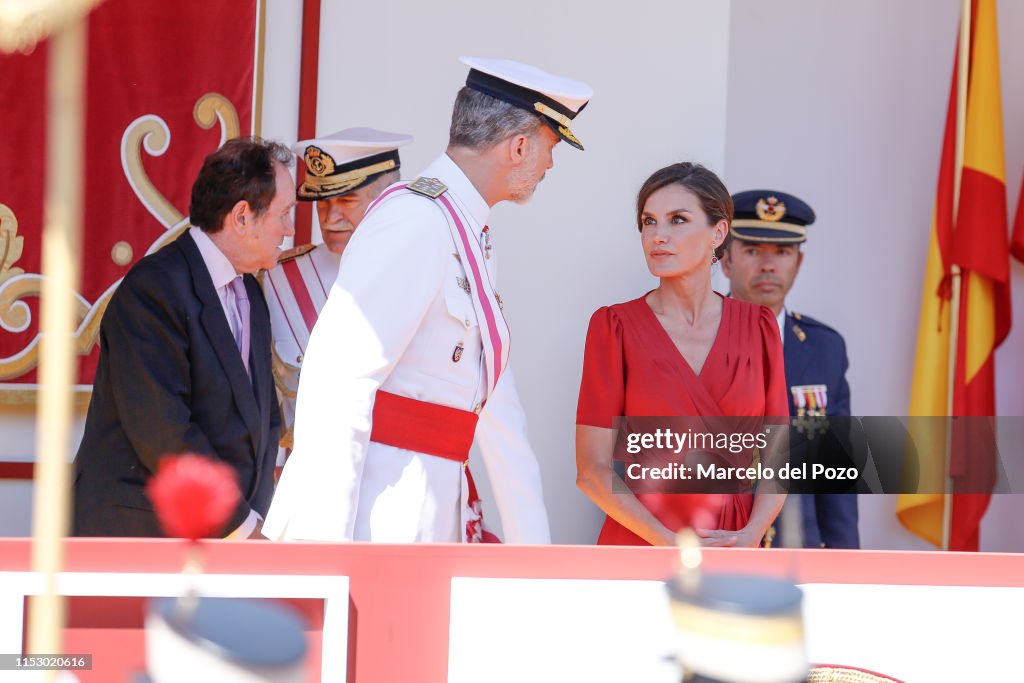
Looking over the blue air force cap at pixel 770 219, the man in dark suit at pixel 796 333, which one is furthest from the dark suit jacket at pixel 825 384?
the blue air force cap at pixel 770 219

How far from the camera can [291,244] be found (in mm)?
3545

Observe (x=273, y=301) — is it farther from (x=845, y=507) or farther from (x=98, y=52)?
(x=845, y=507)

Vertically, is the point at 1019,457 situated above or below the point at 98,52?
below

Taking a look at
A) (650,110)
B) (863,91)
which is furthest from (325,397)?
(863,91)

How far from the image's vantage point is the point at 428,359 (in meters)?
2.12

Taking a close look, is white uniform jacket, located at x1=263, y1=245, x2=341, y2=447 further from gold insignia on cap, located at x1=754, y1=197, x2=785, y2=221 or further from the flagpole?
the flagpole

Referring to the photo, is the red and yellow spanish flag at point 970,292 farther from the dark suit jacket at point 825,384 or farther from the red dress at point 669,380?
the red dress at point 669,380

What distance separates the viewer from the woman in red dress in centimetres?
283

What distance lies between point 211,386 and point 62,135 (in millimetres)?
1657

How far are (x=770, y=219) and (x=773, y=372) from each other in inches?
37.7

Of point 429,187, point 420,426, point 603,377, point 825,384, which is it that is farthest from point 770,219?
point 420,426

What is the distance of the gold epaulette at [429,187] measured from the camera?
2.14m

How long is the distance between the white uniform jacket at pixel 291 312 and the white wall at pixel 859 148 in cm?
204

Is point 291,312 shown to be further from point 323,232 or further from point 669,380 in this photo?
point 669,380
